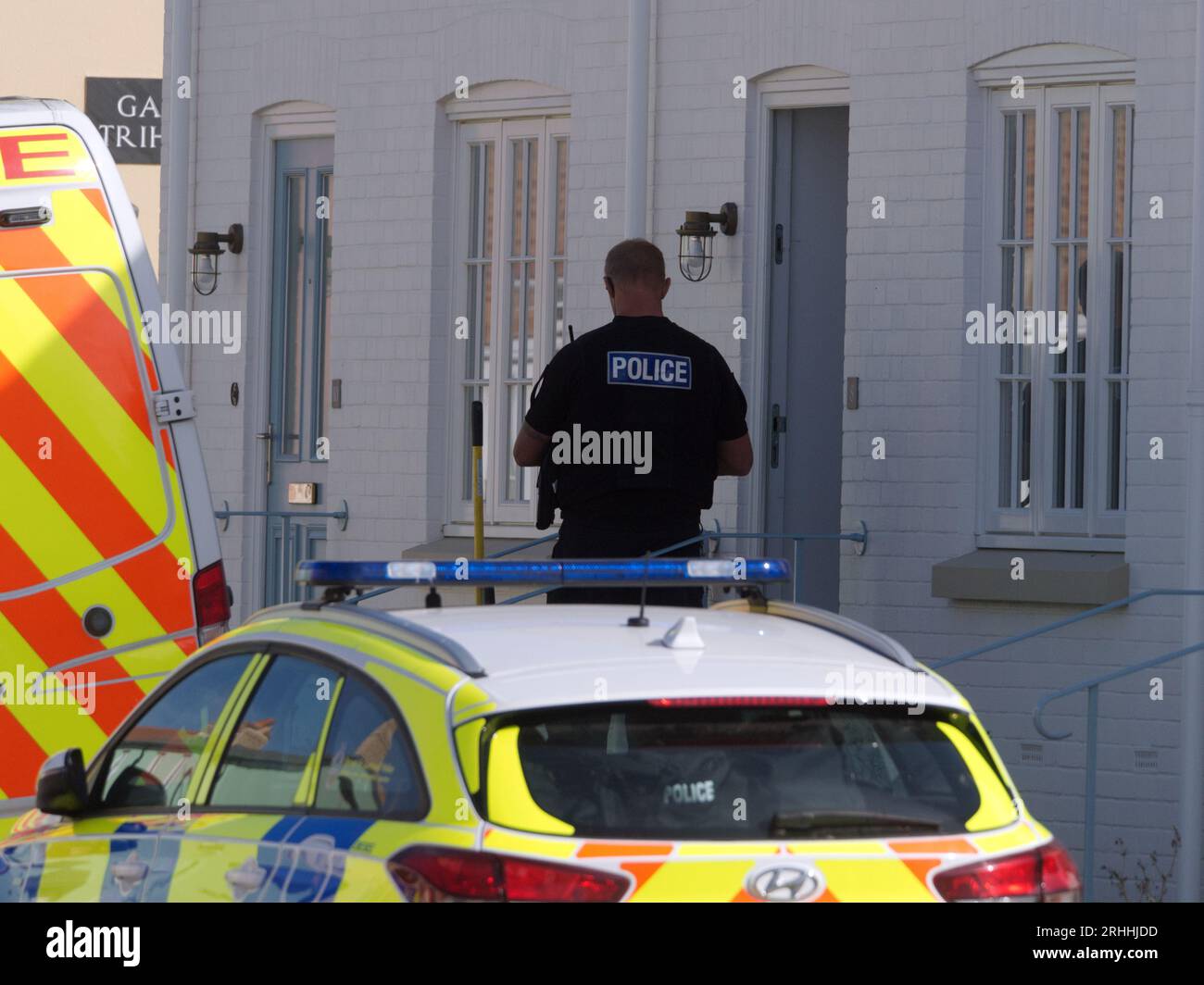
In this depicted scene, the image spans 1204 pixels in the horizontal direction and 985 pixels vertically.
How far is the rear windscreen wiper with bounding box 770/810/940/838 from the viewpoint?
3.83 m

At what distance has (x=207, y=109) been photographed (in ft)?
Result: 39.8

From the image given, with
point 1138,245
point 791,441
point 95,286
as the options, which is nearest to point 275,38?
point 791,441

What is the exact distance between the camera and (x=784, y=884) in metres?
3.74

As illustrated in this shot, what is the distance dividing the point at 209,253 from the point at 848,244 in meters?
4.05

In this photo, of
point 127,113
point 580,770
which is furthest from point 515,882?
point 127,113

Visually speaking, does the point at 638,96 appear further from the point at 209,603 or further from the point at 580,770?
the point at 580,770

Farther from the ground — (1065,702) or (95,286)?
(95,286)

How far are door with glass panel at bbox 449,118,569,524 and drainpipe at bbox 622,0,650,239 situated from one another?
27.7 inches

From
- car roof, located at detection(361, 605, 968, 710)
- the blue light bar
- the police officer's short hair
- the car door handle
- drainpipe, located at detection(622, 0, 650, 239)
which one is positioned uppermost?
drainpipe, located at detection(622, 0, 650, 239)

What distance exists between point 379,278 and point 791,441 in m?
2.56

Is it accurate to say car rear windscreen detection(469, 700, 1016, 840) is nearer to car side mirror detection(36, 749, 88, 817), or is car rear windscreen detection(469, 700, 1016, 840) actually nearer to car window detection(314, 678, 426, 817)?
car window detection(314, 678, 426, 817)

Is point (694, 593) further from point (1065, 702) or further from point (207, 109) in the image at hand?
point (207, 109)

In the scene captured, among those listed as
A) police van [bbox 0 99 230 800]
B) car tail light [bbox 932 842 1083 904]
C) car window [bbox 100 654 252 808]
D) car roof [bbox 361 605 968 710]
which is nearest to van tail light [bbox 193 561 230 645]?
police van [bbox 0 99 230 800]

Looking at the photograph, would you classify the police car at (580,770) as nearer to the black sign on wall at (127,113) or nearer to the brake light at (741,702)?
the brake light at (741,702)
